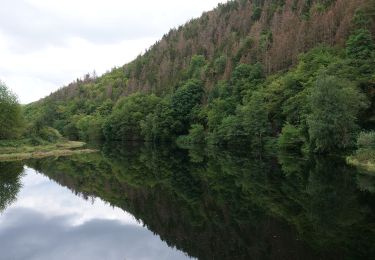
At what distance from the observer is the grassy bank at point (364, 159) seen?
41.2m

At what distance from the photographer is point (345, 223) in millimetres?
20516

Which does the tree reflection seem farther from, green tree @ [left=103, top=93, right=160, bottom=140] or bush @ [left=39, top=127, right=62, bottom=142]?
green tree @ [left=103, top=93, right=160, bottom=140]

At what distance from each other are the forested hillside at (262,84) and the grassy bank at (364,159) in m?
6.58

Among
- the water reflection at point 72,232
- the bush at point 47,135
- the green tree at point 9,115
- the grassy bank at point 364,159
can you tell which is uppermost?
the green tree at point 9,115

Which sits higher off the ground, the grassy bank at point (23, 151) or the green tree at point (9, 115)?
the green tree at point (9, 115)

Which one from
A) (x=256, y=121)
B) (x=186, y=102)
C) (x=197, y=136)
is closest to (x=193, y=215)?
(x=256, y=121)

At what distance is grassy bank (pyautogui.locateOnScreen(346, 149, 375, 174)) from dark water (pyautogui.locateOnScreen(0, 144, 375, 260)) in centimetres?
223

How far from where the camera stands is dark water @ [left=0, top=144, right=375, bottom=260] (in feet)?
58.4

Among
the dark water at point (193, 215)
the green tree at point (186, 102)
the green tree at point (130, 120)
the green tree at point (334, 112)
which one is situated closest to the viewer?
the dark water at point (193, 215)

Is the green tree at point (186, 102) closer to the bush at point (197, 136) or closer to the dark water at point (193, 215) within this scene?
the bush at point (197, 136)

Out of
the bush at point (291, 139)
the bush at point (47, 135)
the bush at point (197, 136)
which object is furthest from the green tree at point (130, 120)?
the bush at point (291, 139)

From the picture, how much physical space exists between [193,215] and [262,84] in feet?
251

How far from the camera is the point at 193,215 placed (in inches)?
950

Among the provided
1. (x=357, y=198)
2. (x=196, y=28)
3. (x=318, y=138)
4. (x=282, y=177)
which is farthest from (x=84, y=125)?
(x=357, y=198)
